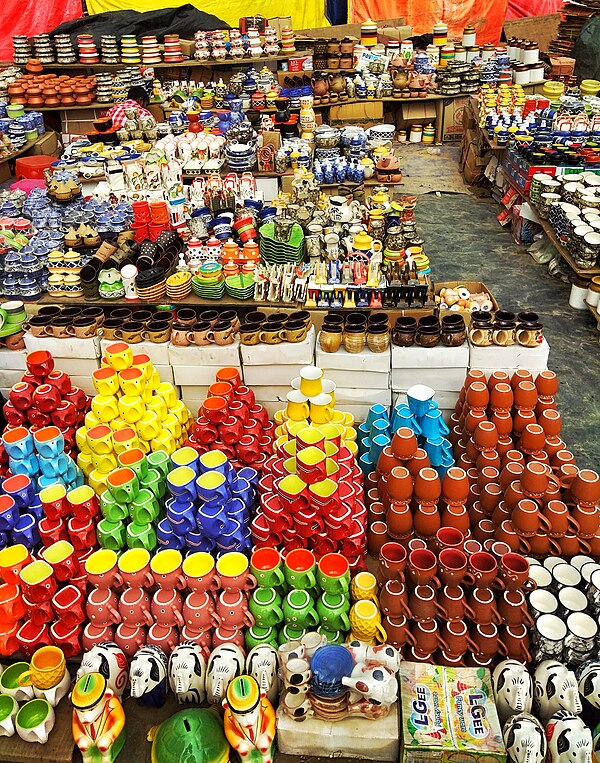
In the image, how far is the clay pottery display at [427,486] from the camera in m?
2.49

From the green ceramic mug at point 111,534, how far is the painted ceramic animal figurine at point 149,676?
0.45 m

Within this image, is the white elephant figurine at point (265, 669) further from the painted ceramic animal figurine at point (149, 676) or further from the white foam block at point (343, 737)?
the painted ceramic animal figurine at point (149, 676)

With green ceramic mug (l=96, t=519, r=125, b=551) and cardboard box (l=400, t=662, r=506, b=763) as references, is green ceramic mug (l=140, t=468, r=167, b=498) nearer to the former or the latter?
green ceramic mug (l=96, t=519, r=125, b=551)

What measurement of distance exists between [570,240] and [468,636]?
370 cm

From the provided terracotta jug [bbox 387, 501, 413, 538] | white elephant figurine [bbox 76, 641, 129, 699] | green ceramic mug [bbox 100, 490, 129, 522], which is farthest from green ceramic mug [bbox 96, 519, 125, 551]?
terracotta jug [bbox 387, 501, 413, 538]

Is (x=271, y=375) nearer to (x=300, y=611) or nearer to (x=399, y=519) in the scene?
(x=399, y=519)

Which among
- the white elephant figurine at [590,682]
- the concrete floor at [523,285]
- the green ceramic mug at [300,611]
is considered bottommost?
the concrete floor at [523,285]

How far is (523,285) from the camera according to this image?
5.53 m

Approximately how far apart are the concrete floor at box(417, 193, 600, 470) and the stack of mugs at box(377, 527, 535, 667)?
1.50 meters

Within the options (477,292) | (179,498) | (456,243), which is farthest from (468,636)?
(456,243)

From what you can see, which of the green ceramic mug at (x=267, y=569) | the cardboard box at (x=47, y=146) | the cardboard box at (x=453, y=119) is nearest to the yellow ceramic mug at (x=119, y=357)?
the green ceramic mug at (x=267, y=569)

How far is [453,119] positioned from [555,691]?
28.4 feet

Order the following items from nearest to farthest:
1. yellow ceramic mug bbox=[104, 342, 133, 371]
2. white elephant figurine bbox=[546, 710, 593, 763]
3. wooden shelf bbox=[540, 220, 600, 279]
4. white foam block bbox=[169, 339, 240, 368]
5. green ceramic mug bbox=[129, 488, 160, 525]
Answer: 1. white elephant figurine bbox=[546, 710, 593, 763]
2. green ceramic mug bbox=[129, 488, 160, 525]
3. yellow ceramic mug bbox=[104, 342, 133, 371]
4. white foam block bbox=[169, 339, 240, 368]
5. wooden shelf bbox=[540, 220, 600, 279]

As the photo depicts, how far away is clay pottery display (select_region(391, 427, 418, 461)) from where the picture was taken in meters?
2.60
